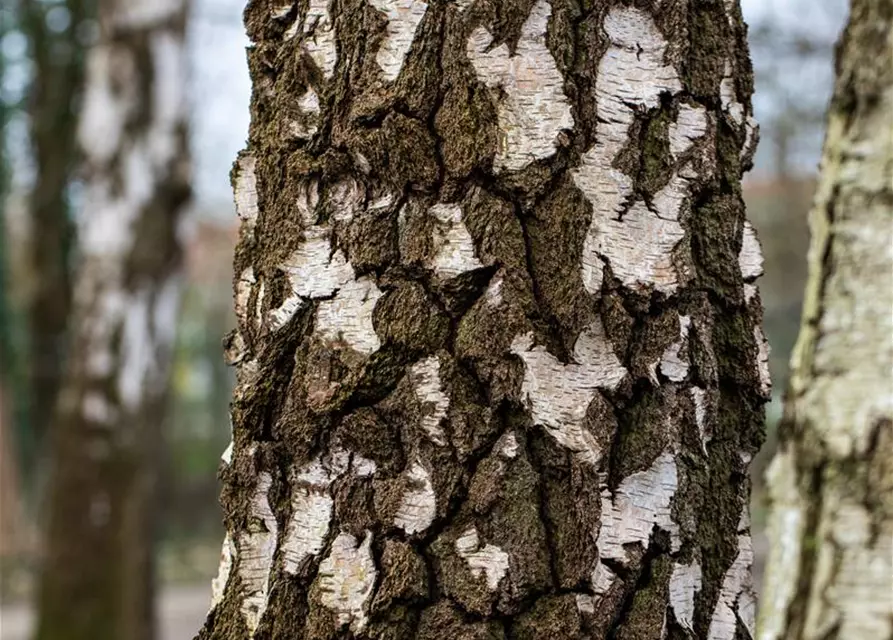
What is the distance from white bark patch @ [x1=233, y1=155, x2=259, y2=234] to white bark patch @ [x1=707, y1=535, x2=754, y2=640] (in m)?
0.74

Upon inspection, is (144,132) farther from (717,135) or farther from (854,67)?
(717,135)

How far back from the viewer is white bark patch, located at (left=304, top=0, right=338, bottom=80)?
133cm

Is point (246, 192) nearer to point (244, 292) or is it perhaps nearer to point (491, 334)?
point (244, 292)

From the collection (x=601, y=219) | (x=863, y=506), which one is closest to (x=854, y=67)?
(x=863, y=506)

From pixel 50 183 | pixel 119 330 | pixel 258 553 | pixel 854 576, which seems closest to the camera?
pixel 258 553

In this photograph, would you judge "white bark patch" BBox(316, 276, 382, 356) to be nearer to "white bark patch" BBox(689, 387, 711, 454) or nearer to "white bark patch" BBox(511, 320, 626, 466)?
"white bark patch" BBox(511, 320, 626, 466)

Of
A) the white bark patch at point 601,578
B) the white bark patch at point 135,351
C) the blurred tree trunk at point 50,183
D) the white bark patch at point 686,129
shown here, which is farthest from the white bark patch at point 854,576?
the blurred tree trunk at point 50,183

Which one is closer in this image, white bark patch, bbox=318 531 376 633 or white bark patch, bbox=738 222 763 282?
white bark patch, bbox=318 531 376 633

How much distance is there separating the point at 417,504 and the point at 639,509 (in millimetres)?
259

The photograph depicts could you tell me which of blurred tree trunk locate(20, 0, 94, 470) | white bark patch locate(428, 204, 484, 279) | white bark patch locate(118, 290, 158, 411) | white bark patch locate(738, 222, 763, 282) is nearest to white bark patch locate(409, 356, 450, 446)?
white bark patch locate(428, 204, 484, 279)

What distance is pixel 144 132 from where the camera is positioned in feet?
20.2

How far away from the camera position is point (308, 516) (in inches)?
51.1

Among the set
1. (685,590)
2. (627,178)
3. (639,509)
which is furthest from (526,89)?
(685,590)

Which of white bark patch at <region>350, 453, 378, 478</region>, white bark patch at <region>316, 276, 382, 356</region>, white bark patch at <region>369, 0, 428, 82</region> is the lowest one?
white bark patch at <region>350, 453, 378, 478</region>
